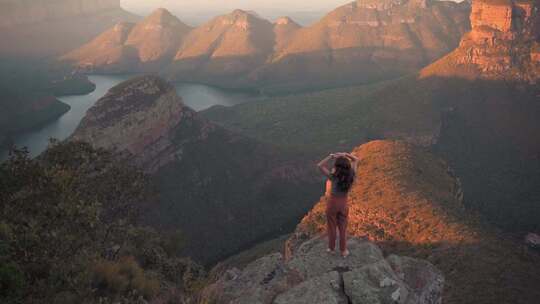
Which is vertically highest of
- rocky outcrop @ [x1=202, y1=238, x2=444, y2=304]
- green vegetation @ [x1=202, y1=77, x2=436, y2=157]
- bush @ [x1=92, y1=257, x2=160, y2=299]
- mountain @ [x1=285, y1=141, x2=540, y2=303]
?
rocky outcrop @ [x1=202, y1=238, x2=444, y2=304]

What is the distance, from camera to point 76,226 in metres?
21.4

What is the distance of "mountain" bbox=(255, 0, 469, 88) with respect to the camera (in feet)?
570

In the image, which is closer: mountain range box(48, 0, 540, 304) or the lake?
mountain range box(48, 0, 540, 304)

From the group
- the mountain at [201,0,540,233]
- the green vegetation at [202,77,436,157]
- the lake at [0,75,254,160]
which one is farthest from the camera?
the lake at [0,75,254,160]

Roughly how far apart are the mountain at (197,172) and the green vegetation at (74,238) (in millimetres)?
21400

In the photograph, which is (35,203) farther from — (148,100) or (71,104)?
(71,104)

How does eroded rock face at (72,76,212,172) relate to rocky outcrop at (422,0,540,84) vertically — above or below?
below

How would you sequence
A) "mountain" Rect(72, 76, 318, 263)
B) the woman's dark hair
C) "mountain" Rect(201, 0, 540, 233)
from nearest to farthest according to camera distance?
1. the woman's dark hair
2. "mountain" Rect(72, 76, 318, 263)
3. "mountain" Rect(201, 0, 540, 233)

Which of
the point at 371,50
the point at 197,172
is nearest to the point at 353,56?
the point at 371,50

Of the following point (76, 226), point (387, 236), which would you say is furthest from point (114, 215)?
point (387, 236)

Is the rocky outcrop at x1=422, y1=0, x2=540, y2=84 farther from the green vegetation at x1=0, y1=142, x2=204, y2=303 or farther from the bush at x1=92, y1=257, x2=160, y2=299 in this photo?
the bush at x1=92, y1=257, x2=160, y2=299

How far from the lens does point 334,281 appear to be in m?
14.4

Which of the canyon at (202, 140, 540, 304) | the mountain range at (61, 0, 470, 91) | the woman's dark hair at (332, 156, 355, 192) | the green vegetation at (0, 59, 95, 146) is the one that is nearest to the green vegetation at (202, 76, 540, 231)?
the canyon at (202, 140, 540, 304)

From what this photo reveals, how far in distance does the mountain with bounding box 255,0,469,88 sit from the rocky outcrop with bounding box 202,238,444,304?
501 ft
